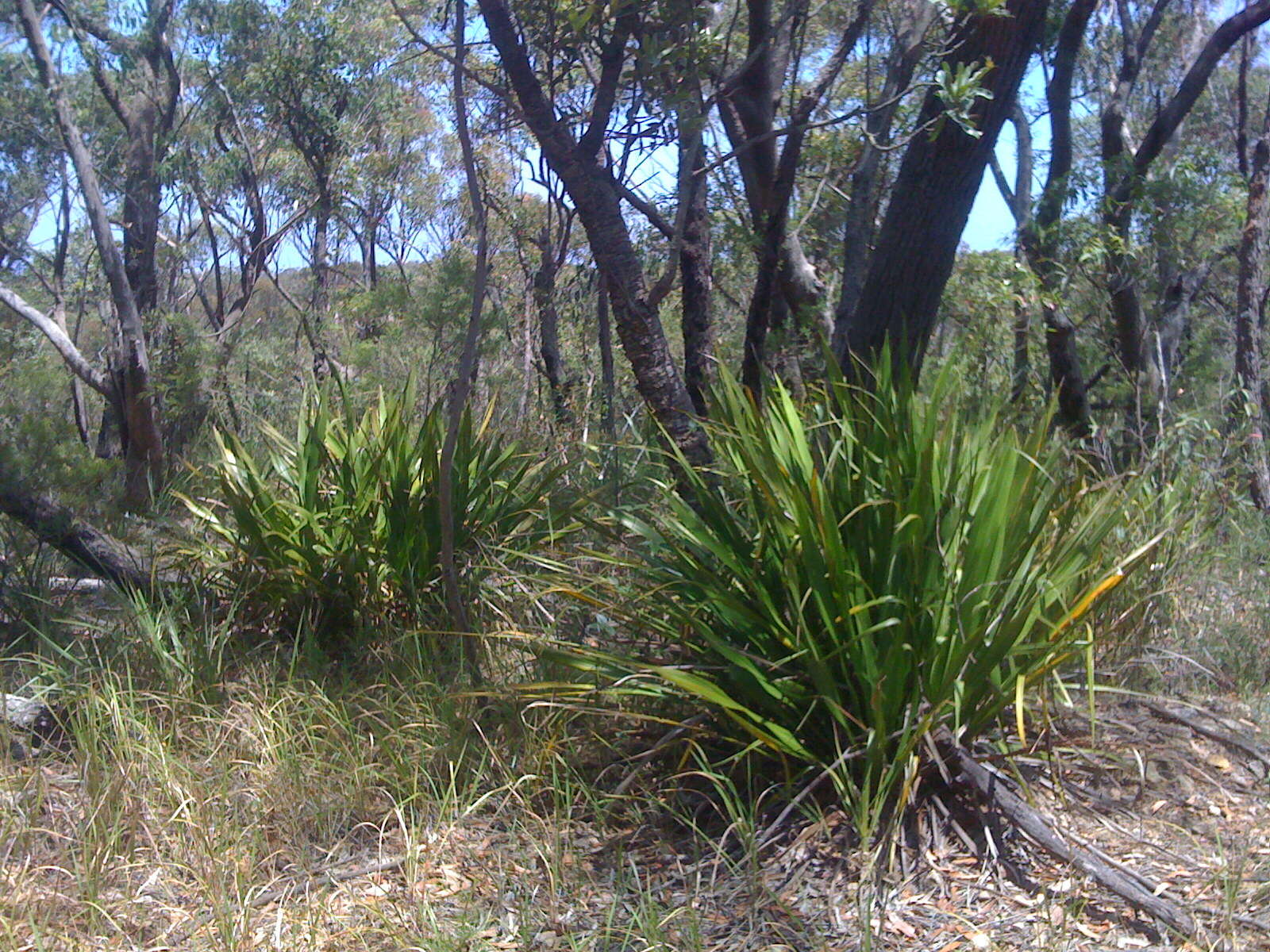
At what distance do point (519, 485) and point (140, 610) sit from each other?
2009 mm

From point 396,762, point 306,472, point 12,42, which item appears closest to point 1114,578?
point 396,762

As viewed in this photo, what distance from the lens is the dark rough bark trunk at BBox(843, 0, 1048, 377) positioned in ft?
18.3

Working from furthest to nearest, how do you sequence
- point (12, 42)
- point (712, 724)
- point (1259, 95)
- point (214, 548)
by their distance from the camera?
point (1259, 95) < point (12, 42) < point (214, 548) < point (712, 724)

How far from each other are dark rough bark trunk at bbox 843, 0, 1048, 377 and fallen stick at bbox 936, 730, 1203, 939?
233cm

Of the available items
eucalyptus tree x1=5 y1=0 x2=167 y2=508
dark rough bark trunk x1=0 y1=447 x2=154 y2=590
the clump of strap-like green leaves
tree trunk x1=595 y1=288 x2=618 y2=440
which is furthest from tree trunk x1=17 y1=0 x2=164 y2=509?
the clump of strap-like green leaves

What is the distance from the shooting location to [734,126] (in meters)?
8.02

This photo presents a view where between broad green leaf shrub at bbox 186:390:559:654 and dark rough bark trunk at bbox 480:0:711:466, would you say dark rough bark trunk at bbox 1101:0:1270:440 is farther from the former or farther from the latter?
broad green leaf shrub at bbox 186:390:559:654

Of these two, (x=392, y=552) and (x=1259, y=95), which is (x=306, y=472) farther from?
(x=1259, y=95)

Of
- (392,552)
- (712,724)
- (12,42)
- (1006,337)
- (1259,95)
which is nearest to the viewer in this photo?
(712,724)

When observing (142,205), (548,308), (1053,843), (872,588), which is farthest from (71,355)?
(1053,843)

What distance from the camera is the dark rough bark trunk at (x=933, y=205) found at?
5.59 meters

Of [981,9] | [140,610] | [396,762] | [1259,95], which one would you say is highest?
[1259,95]

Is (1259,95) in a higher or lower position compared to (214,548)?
higher

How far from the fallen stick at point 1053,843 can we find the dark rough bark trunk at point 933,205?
233cm
